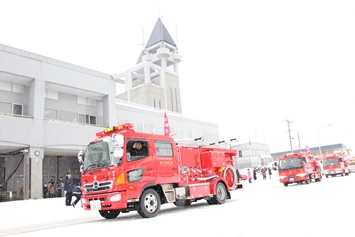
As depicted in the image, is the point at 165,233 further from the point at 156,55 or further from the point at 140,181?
the point at 156,55

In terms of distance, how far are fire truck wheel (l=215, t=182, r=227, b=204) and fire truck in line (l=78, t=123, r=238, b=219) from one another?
0.16 ft

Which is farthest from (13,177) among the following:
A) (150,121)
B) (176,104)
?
(176,104)

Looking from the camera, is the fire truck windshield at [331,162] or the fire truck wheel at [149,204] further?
the fire truck windshield at [331,162]

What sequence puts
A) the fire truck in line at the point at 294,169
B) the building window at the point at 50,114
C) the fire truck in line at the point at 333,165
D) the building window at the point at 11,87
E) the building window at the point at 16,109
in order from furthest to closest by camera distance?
the fire truck in line at the point at 333,165, the building window at the point at 50,114, the building window at the point at 16,109, the building window at the point at 11,87, the fire truck in line at the point at 294,169

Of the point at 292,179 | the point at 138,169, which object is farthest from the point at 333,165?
the point at 138,169

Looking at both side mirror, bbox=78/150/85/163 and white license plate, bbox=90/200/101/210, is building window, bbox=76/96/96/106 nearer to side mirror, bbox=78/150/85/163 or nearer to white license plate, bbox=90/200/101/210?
side mirror, bbox=78/150/85/163

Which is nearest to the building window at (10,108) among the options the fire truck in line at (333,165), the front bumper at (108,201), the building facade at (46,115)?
the building facade at (46,115)

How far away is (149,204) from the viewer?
402 inches

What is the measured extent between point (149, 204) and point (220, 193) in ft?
13.4

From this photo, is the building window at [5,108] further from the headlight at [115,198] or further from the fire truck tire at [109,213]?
the headlight at [115,198]

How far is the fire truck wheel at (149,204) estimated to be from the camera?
32.5ft

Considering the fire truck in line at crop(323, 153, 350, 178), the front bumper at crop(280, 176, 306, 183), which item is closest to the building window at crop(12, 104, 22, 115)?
the front bumper at crop(280, 176, 306, 183)

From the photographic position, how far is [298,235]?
6000mm

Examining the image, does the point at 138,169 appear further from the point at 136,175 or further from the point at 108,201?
the point at 108,201
